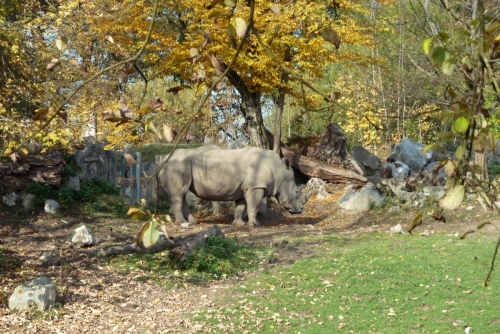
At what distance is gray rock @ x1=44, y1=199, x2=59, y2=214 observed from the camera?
500 inches

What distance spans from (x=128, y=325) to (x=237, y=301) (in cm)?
141

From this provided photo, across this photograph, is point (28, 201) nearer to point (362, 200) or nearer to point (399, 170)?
point (362, 200)

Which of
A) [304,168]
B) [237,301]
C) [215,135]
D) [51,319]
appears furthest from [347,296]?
[215,135]

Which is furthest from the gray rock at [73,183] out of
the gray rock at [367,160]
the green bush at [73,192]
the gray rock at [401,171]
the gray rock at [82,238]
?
the gray rock at [367,160]

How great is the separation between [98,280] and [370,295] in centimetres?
346

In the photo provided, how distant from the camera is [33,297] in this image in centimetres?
777

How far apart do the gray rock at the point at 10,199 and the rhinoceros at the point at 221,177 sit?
356cm

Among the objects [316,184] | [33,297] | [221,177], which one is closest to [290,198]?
[221,177]

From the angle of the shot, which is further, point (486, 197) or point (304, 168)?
point (304, 168)

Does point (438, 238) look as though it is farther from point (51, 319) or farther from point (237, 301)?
point (51, 319)

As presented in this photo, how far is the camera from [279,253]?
35.9ft

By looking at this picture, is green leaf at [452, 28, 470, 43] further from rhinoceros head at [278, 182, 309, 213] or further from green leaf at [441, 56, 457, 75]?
rhinoceros head at [278, 182, 309, 213]

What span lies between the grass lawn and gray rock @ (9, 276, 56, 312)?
5.40ft

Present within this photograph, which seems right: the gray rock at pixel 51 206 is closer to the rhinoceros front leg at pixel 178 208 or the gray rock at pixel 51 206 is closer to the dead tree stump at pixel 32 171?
the dead tree stump at pixel 32 171
